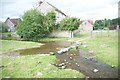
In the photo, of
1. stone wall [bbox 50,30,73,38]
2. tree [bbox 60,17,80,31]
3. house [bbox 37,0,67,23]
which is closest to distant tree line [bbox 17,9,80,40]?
tree [bbox 60,17,80,31]

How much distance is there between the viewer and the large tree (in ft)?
94.7

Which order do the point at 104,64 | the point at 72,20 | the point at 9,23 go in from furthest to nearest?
the point at 9,23
the point at 72,20
the point at 104,64

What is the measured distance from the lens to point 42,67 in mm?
9883

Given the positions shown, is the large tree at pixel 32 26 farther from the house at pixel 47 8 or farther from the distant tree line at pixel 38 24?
the house at pixel 47 8

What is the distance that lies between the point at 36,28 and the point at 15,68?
19.2 meters

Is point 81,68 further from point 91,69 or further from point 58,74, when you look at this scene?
point 58,74

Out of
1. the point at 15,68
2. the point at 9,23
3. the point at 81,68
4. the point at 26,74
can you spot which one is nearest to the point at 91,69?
the point at 81,68

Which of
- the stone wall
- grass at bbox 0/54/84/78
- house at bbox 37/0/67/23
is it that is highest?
house at bbox 37/0/67/23

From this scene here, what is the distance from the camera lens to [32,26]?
94.3 ft

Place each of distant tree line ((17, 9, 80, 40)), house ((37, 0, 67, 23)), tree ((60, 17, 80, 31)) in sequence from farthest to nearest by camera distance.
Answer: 1. house ((37, 0, 67, 23))
2. tree ((60, 17, 80, 31))
3. distant tree line ((17, 9, 80, 40))

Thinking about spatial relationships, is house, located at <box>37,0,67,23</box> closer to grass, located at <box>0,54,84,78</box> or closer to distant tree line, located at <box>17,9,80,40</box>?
distant tree line, located at <box>17,9,80,40</box>

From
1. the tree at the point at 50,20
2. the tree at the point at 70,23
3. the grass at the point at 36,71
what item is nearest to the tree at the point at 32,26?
the tree at the point at 50,20

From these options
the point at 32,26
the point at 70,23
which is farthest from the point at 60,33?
the point at 32,26

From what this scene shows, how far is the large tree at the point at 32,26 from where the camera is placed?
94.7ft
